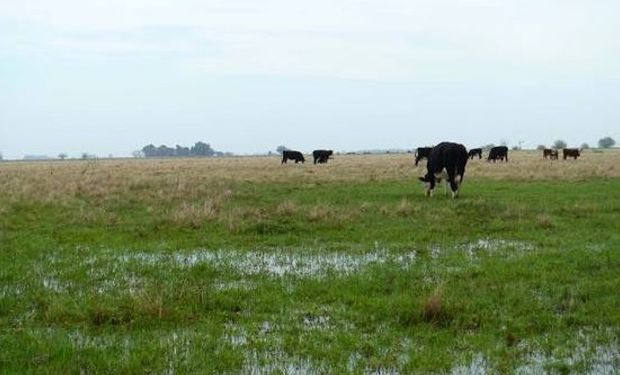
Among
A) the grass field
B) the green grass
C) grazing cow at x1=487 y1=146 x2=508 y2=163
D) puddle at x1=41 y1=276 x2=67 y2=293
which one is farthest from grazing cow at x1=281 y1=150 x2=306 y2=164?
puddle at x1=41 y1=276 x2=67 y2=293

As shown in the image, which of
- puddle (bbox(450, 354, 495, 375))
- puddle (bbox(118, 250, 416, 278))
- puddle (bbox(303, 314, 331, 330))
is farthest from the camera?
puddle (bbox(118, 250, 416, 278))

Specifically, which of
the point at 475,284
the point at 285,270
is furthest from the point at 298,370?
the point at 285,270

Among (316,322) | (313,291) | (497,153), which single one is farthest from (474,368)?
(497,153)

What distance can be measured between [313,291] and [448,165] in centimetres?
1600

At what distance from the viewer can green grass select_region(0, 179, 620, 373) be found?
757cm

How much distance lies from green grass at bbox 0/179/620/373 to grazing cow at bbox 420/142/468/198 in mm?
5179

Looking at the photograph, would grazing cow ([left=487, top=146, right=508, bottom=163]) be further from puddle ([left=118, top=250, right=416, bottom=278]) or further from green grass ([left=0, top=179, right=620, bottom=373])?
puddle ([left=118, top=250, right=416, bottom=278])

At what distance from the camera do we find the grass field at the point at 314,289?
7.55 m

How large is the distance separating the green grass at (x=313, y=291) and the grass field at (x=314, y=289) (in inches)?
1.4

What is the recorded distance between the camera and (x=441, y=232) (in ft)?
55.9

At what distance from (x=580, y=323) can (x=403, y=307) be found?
90.7 inches

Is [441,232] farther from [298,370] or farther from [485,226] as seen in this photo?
[298,370]

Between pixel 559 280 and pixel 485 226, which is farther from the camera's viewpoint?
pixel 485 226

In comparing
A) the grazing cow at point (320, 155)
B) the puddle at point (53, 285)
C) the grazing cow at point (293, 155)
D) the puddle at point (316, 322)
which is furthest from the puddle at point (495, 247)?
the grazing cow at point (293, 155)
